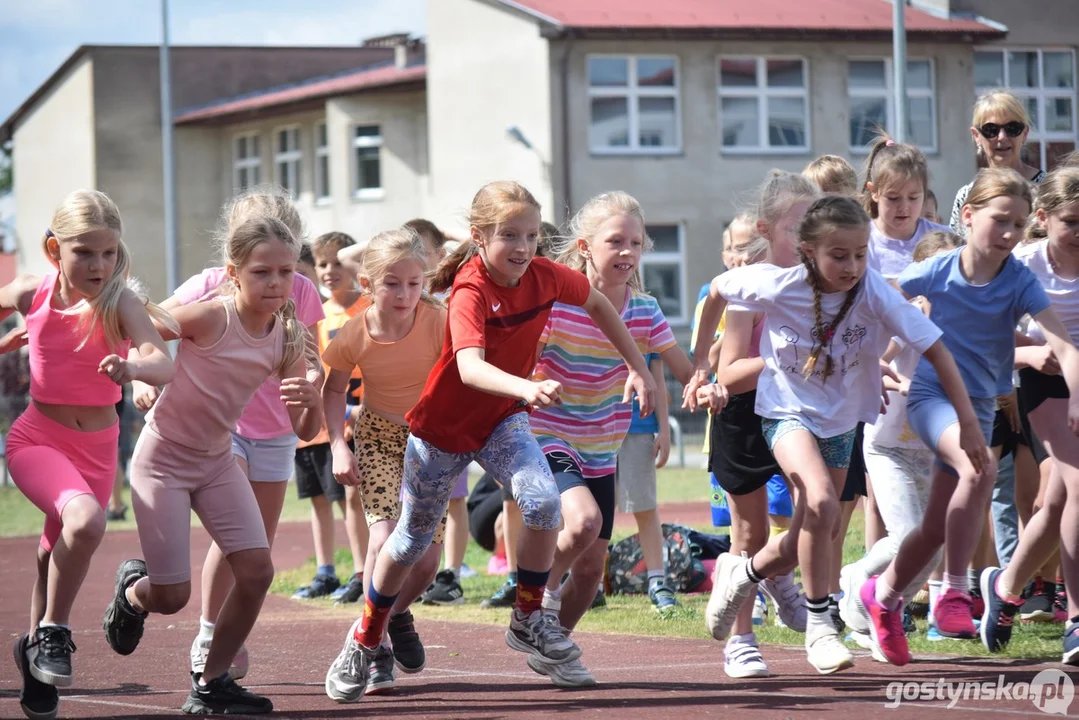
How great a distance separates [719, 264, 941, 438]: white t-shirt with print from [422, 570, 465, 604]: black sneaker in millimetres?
3868

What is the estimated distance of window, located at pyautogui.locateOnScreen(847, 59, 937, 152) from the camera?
34.8 metres

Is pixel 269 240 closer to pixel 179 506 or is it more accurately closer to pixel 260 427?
pixel 179 506

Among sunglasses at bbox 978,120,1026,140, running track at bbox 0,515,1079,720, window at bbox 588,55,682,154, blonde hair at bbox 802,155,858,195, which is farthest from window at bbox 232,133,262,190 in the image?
sunglasses at bbox 978,120,1026,140

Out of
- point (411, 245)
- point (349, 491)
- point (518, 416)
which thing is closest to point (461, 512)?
point (349, 491)

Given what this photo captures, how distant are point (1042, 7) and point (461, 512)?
1204 inches

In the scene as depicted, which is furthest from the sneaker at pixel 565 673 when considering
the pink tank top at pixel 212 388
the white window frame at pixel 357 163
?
the white window frame at pixel 357 163

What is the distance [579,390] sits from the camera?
650 centimetres

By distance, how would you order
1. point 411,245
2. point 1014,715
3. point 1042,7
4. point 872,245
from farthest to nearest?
point 1042,7, point 872,245, point 411,245, point 1014,715

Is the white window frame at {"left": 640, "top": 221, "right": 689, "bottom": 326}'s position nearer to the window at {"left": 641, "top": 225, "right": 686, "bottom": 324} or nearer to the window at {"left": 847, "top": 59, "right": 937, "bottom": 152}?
the window at {"left": 641, "top": 225, "right": 686, "bottom": 324}

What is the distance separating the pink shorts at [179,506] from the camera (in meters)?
5.63

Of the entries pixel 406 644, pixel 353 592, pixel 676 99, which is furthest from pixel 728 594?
pixel 676 99

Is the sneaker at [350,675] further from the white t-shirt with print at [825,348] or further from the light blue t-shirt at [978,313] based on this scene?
the light blue t-shirt at [978,313]

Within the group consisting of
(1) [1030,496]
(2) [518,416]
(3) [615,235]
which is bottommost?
(1) [1030,496]

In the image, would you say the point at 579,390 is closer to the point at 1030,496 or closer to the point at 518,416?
the point at 518,416
